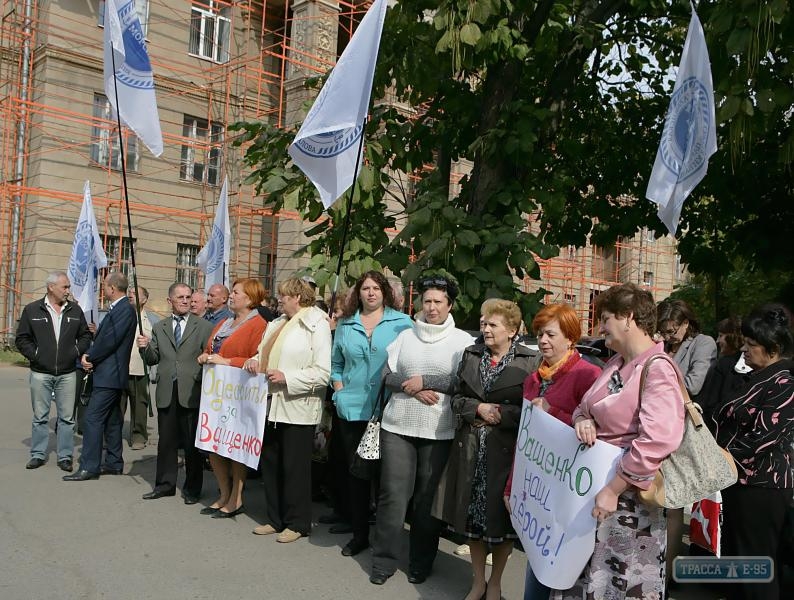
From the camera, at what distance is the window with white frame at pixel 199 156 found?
77.3 feet

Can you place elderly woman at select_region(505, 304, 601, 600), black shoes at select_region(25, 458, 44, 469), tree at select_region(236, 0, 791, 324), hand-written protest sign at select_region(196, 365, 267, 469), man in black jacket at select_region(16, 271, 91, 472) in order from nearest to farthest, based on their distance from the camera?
elderly woman at select_region(505, 304, 601, 600) → hand-written protest sign at select_region(196, 365, 267, 469) → tree at select_region(236, 0, 791, 324) → black shoes at select_region(25, 458, 44, 469) → man in black jacket at select_region(16, 271, 91, 472)

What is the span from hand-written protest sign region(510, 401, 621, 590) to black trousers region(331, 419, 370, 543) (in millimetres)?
1819

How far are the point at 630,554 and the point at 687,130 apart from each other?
10.7 ft

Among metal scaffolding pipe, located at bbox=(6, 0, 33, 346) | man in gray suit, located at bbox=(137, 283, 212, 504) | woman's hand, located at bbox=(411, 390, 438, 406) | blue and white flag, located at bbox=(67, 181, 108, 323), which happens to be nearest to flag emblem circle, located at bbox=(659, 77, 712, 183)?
woman's hand, located at bbox=(411, 390, 438, 406)

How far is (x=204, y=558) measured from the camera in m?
5.58

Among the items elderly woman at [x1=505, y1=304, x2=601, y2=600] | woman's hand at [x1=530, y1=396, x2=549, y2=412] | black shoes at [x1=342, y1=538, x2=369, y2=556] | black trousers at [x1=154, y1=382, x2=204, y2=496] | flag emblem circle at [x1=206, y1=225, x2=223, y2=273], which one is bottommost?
black shoes at [x1=342, y1=538, x2=369, y2=556]

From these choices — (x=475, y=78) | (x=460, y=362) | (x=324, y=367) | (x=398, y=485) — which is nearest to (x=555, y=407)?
(x=460, y=362)

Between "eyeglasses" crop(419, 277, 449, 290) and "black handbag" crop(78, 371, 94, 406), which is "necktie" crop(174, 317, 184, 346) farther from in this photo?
"eyeglasses" crop(419, 277, 449, 290)

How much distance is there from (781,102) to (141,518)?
5724 mm

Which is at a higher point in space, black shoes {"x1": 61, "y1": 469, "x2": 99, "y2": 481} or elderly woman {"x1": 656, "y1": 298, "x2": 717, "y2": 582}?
elderly woman {"x1": 656, "y1": 298, "x2": 717, "y2": 582}

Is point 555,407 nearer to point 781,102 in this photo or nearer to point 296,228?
point 781,102

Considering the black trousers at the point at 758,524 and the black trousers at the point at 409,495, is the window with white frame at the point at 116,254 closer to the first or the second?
the black trousers at the point at 409,495

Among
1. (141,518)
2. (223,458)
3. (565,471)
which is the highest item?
(565,471)

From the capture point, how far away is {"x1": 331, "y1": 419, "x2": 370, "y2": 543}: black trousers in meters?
5.92
